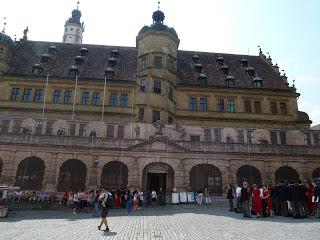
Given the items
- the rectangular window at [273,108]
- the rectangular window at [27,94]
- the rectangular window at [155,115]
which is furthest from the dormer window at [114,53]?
the rectangular window at [273,108]

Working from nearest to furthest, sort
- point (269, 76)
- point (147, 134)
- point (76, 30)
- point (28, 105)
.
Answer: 1. point (147, 134)
2. point (28, 105)
3. point (269, 76)
4. point (76, 30)

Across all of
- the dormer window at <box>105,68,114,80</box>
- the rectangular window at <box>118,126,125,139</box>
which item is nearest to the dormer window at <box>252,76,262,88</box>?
the rectangular window at <box>118,126,125,139</box>

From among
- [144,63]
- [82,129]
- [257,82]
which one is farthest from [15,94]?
[257,82]

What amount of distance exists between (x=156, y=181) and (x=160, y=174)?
110cm

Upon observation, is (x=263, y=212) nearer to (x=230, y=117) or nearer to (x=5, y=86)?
(x=230, y=117)

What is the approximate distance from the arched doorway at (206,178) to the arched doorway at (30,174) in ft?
54.7

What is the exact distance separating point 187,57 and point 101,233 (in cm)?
4063

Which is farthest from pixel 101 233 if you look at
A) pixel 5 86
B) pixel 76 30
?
pixel 76 30

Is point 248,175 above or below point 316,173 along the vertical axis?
below

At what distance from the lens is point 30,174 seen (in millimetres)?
31719

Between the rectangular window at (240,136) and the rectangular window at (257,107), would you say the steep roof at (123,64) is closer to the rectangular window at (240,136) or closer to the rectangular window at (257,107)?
the rectangular window at (257,107)

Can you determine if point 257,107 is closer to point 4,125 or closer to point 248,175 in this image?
point 248,175

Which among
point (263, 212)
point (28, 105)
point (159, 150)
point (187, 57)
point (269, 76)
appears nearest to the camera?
point (263, 212)

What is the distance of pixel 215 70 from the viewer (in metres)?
46.9
